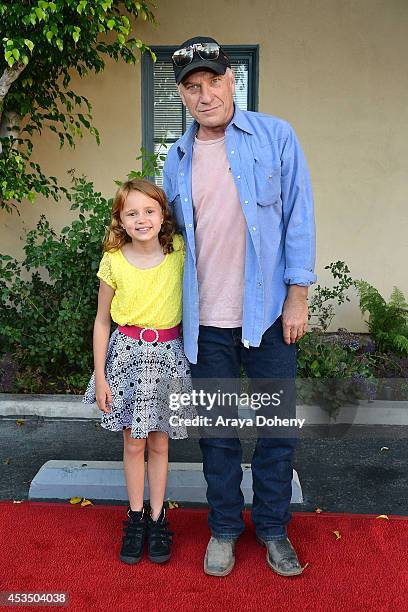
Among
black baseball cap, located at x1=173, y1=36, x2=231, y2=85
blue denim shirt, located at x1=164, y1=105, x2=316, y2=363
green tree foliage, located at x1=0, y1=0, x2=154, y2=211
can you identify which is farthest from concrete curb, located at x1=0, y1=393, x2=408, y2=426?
black baseball cap, located at x1=173, y1=36, x2=231, y2=85

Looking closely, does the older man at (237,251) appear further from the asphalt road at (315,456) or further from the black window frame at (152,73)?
the black window frame at (152,73)

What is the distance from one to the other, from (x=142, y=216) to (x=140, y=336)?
496mm

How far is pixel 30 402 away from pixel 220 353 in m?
2.46

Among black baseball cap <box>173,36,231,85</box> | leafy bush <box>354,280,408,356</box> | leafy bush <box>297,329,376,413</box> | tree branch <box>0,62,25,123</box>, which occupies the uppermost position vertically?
tree branch <box>0,62,25,123</box>

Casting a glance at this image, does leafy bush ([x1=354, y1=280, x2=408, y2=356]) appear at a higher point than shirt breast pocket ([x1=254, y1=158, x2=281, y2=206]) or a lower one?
lower

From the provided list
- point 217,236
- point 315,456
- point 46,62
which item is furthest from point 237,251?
point 46,62

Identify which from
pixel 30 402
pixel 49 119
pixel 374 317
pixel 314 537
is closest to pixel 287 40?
pixel 49 119

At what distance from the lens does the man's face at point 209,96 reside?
2273 mm

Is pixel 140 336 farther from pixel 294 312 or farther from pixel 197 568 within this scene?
pixel 197 568

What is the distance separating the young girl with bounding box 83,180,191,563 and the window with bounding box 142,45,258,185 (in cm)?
286

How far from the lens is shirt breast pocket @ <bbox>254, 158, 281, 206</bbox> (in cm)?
229

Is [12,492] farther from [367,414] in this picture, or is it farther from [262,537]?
[367,414]

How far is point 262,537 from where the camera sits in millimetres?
2559

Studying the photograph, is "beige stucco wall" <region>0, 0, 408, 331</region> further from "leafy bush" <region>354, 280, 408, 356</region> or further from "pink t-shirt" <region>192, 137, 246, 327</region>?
"pink t-shirt" <region>192, 137, 246, 327</region>
